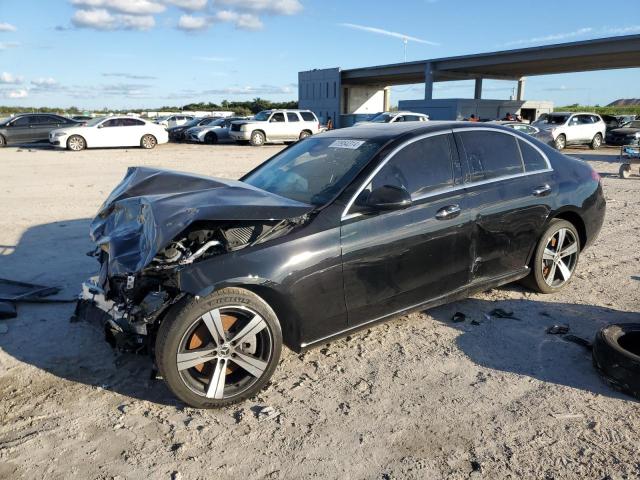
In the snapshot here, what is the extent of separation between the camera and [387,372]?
3.68 m

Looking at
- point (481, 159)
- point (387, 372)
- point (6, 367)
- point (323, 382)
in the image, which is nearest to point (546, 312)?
point (481, 159)

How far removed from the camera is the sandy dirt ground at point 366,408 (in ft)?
9.00

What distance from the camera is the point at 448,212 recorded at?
4.03m

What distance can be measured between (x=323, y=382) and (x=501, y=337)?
1586 mm

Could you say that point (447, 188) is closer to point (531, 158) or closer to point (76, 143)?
point (531, 158)

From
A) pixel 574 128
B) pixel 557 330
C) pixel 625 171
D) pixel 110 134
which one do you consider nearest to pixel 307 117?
pixel 110 134

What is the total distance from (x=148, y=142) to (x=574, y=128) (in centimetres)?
1961

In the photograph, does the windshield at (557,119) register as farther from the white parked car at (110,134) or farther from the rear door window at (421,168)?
the rear door window at (421,168)

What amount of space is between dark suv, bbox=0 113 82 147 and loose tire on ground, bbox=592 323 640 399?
25429mm

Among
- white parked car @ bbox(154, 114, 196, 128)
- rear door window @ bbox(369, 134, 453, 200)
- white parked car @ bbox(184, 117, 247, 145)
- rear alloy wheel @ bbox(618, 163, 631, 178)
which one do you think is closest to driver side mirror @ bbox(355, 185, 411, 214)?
rear door window @ bbox(369, 134, 453, 200)

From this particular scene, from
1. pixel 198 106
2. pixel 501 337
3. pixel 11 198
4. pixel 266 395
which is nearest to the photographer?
pixel 266 395

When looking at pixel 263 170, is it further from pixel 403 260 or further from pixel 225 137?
pixel 225 137

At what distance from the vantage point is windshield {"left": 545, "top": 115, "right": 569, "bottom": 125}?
23.4 meters

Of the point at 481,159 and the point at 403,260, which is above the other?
the point at 481,159
